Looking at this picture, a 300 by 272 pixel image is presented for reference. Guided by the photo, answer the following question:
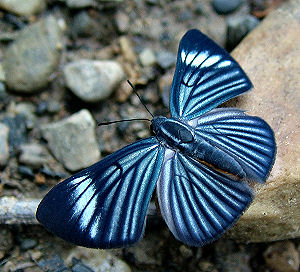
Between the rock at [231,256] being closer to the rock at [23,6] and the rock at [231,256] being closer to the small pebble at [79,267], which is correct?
the small pebble at [79,267]

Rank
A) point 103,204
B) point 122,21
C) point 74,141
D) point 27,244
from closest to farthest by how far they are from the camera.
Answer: point 103,204, point 27,244, point 74,141, point 122,21

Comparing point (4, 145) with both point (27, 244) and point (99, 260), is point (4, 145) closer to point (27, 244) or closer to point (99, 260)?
point (27, 244)

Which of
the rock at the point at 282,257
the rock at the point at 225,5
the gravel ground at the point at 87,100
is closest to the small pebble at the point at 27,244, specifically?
the gravel ground at the point at 87,100

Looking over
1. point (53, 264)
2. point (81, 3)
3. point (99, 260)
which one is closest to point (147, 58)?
point (81, 3)

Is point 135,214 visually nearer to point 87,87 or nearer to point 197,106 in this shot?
point 197,106

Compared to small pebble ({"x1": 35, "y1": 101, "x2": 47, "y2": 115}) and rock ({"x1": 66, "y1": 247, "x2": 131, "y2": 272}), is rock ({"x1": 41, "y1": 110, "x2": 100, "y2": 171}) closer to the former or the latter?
small pebble ({"x1": 35, "y1": 101, "x2": 47, "y2": 115})

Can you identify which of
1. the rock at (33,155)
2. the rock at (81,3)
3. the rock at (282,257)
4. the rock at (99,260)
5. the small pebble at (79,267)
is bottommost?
the small pebble at (79,267)

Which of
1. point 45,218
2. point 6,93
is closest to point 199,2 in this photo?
point 6,93
